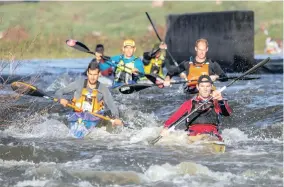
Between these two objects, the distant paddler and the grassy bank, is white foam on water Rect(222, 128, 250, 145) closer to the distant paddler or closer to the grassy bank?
the distant paddler

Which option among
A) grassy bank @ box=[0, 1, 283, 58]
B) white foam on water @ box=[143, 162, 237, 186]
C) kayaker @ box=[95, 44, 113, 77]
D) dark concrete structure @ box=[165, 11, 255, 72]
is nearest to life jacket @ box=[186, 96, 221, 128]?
white foam on water @ box=[143, 162, 237, 186]

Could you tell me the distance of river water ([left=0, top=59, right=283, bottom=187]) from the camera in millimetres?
7391

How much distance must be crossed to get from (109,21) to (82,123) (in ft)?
81.5

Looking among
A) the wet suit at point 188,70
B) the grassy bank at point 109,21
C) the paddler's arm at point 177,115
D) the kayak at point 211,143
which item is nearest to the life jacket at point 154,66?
the wet suit at point 188,70

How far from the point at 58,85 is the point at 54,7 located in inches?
719

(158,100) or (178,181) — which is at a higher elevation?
(158,100)

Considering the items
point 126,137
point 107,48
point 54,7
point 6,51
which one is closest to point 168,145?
point 126,137

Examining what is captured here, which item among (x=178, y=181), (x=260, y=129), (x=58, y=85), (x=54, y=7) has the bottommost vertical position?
(x=178, y=181)

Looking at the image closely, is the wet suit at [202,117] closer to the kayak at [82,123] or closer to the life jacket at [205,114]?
the life jacket at [205,114]

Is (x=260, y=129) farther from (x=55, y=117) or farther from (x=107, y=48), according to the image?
(x=107, y=48)

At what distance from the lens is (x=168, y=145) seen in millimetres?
9125

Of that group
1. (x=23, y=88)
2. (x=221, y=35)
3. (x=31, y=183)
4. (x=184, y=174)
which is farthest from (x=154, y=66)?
(x=31, y=183)

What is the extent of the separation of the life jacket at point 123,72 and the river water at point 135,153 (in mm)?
562

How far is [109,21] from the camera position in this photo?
112ft
